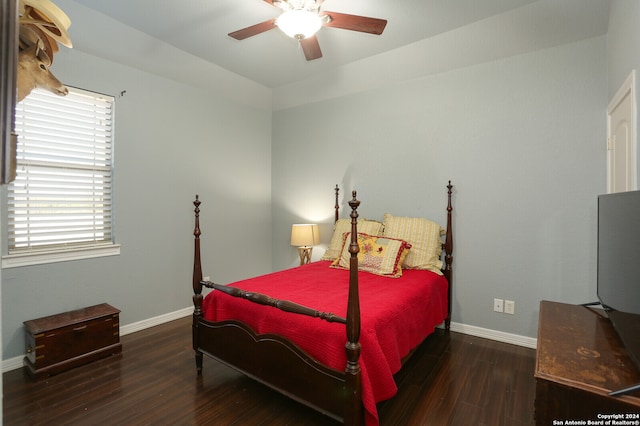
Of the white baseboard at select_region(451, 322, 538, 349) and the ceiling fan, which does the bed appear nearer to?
the white baseboard at select_region(451, 322, 538, 349)

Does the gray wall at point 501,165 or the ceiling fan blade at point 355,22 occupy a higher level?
the ceiling fan blade at point 355,22

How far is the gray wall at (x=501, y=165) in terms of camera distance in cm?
271

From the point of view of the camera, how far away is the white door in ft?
6.33

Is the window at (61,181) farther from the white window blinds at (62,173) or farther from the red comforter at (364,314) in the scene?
the red comforter at (364,314)

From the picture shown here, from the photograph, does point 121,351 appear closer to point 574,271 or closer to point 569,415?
point 569,415

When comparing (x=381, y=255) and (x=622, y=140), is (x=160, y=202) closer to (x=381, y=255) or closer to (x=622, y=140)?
(x=381, y=255)

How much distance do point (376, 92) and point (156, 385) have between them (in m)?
3.46

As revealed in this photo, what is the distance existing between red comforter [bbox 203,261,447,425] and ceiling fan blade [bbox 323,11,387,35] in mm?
1825

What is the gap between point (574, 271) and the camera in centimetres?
274

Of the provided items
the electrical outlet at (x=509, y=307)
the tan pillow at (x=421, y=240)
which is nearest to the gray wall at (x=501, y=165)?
the electrical outlet at (x=509, y=307)

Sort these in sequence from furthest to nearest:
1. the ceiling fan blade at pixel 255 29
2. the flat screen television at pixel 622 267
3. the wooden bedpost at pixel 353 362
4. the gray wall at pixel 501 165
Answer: the gray wall at pixel 501 165
the ceiling fan blade at pixel 255 29
the wooden bedpost at pixel 353 362
the flat screen television at pixel 622 267

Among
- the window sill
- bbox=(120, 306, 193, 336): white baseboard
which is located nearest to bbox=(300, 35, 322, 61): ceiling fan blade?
the window sill

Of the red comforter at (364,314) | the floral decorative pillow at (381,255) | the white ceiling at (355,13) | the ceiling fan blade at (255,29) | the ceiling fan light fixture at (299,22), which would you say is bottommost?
the red comforter at (364,314)

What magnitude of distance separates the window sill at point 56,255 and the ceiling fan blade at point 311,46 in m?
2.43
